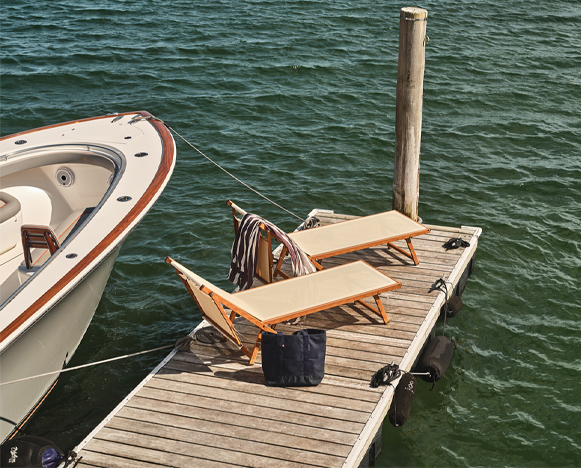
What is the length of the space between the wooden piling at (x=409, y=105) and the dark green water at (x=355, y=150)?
1.72 meters

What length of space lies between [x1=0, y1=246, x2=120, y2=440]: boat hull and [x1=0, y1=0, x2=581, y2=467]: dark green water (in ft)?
1.83

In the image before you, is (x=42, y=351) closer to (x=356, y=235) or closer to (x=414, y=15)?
(x=356, y=235)

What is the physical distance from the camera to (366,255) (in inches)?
354

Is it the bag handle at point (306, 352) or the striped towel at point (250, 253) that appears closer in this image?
the bag handle at point (306, 352)

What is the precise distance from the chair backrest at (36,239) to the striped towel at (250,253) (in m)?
2.11

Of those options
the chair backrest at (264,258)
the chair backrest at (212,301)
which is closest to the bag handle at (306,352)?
the chair backrest at (212,301)

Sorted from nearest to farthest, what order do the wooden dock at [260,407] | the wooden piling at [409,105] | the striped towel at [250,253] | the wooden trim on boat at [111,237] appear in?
the wooden dock at [260,407] < the wooden trim on boat at [111,237] < the striped towel at [250,253] < the wooden piling at [409,105]

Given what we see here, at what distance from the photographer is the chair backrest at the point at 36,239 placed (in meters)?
7.87

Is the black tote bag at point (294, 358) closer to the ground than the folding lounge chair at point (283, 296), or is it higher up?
closer to the ground

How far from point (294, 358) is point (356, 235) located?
2.54 m

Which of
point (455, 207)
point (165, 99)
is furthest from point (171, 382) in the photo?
point (165, 99)

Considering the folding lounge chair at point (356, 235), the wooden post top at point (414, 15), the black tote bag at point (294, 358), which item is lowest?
the black tote bag at point (294, 358)

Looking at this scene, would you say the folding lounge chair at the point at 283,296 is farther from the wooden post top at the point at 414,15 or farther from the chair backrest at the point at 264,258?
the wooden post top at the point at 414,15

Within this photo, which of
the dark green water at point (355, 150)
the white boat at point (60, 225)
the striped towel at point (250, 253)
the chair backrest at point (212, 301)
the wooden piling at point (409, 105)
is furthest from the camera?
the wooden piling at point (409, 105)
